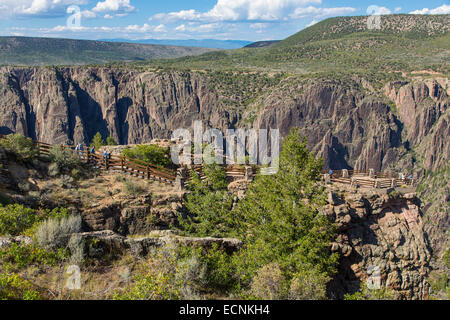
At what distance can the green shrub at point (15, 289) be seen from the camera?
684cm

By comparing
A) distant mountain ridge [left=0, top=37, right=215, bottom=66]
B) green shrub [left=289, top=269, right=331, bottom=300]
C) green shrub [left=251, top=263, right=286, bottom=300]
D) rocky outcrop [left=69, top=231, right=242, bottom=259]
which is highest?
distant mountain ridge [left=0, top=37, right=215, bottom=66]

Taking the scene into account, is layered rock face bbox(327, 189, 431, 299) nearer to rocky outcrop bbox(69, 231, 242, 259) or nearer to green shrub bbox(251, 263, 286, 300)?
green shrub bbox(251, 263, 286, 300)

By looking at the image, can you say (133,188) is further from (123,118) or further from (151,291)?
(123,118)

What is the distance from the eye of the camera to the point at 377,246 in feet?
64.3

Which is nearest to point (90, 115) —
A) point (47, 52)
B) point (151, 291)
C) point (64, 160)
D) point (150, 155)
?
point (47, 52)

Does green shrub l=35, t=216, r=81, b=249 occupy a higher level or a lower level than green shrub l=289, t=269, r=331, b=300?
higher

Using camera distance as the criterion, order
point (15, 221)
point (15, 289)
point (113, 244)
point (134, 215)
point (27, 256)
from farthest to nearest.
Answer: point (134, 215) → point (15, 221) → point (113, 244) → point (27, 256) → point (15, 289)

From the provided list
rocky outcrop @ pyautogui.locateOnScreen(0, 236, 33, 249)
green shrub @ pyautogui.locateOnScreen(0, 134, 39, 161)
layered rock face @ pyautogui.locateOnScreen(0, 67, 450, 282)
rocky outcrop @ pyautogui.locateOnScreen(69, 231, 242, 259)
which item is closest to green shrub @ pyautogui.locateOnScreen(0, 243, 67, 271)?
rocky outcrop @ pyautogui.locateOnScreen(0, 236, 33, 249)

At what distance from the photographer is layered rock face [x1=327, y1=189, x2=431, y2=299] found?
717 inches

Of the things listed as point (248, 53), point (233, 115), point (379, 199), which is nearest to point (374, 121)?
point (233, 115)

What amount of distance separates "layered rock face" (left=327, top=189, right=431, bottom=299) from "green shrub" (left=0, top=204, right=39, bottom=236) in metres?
14.6

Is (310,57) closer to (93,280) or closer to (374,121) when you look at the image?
(374,121)

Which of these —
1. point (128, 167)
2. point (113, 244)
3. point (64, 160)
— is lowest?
point (113, 244)

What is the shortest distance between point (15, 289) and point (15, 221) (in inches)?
186
